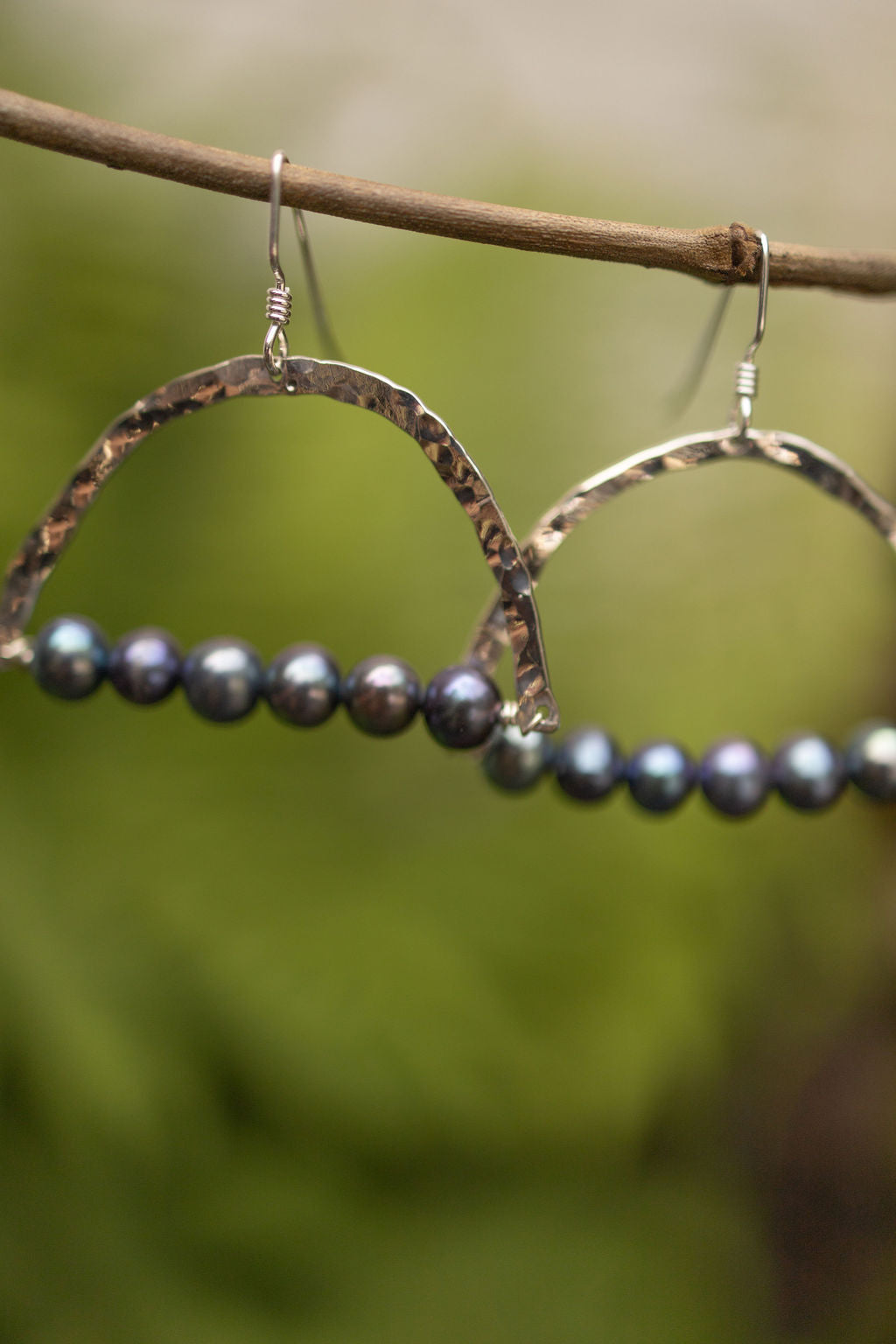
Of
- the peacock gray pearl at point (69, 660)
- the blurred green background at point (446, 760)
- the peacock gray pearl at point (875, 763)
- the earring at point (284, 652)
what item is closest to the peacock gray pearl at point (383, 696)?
the earring at point (284, 652)

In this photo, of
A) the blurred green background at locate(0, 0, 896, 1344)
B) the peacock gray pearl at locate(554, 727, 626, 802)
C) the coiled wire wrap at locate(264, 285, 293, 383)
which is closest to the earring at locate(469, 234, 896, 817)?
the peacock gray pearl at locate(554, 727, 626, 802)

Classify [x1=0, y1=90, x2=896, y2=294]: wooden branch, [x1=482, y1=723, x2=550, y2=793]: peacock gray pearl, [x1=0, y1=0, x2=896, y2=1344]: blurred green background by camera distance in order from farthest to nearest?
1. [x1=0, y1=0, x2=896, y2=1344]: blurred green background
2. [x1=482, y1=723, x2=550, y2=793]: peacock gray pearl
3. [x1=0, y1=90, x2=896, y2=294]: wooden branch

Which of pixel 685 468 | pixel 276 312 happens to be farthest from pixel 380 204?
pixel 685 468

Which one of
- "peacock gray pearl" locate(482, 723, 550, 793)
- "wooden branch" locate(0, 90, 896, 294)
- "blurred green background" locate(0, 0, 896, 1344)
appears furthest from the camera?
"blurred green background" locate(0, 0, 896, 1344)

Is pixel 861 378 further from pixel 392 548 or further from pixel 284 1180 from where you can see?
pixel 284 1180

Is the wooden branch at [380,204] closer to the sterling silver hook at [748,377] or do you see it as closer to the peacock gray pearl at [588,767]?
the sterling silver hook at [748,377]

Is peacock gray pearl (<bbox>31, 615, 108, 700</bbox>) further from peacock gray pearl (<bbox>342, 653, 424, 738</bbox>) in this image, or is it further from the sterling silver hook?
the sterling silver hook

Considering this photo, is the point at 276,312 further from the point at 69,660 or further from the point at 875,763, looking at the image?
the point at 875,763

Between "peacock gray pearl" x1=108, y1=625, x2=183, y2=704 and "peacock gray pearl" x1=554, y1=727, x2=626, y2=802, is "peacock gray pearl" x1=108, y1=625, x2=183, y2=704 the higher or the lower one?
the higher one
